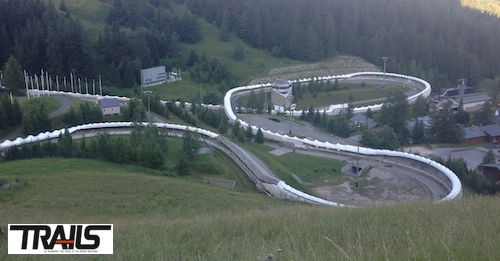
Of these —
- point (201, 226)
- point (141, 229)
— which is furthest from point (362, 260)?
Result: point (141, 229)

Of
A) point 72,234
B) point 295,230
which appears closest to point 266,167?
point 295,230

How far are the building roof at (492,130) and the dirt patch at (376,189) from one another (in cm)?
1249

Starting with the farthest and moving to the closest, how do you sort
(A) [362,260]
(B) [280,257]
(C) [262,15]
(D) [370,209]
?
(C) [262,15] < (D) [370,209] < (B) [280,257] < (A) [362,260]

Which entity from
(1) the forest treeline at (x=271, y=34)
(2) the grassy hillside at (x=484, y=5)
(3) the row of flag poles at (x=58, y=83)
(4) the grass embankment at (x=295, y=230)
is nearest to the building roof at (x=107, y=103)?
(3) the row of flag poles at (x=58, y=83)

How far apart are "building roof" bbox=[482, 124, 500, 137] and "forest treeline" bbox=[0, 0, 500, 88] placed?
48.5 feet

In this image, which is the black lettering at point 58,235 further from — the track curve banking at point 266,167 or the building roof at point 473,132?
the building roof at point 473,132

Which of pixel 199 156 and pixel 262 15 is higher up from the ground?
pixel 262 15

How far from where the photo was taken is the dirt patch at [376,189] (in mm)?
18234

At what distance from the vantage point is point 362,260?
13.9ft

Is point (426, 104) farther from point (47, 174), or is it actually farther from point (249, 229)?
point (249, 229)

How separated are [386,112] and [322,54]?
2186cm

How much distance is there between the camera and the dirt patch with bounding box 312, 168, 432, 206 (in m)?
18.2

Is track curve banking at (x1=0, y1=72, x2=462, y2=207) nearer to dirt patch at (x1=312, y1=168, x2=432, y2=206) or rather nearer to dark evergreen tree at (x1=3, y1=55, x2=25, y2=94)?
dirt patch at (x1=312, y1=168, x2=432, y2=206)

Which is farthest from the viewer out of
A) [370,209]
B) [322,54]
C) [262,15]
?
[262,15]
